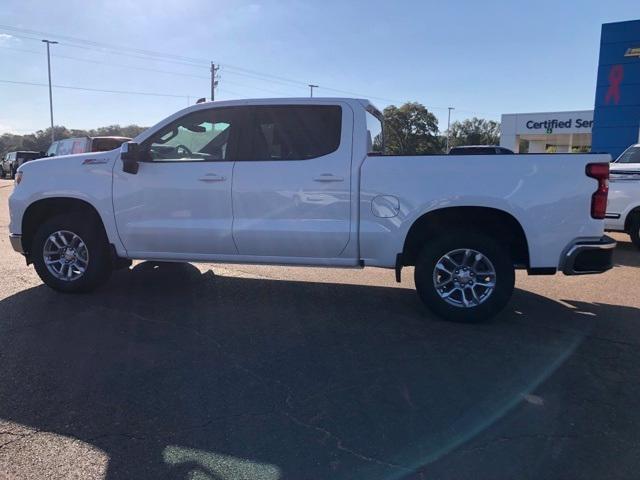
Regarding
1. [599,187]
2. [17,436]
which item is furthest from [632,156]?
[17,436]

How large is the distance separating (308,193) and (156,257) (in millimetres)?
1897

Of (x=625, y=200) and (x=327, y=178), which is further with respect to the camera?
(x=625, y=200)

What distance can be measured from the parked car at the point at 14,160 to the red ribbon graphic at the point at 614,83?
115ft

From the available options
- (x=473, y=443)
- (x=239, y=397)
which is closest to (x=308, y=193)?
(x=239, y=397)

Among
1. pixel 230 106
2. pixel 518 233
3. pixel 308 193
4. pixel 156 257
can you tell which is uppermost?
pixel 230 106

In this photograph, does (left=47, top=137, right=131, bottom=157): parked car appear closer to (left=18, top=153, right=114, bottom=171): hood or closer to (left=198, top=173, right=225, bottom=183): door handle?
(left=18, top=153, right=114, bottom=171): hood

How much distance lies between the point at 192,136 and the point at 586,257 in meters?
4.08

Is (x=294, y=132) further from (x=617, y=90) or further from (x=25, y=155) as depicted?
(x=25, y=155)

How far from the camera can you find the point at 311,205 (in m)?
5.16

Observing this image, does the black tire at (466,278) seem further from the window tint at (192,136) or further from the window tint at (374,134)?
the window tint at (192,136)

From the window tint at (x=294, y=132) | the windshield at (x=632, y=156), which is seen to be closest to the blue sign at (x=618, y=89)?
the windshield at (x=632, y=156)

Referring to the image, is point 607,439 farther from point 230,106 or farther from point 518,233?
point 230,106

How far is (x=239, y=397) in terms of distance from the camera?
3521 mm

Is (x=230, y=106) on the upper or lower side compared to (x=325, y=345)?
upper
